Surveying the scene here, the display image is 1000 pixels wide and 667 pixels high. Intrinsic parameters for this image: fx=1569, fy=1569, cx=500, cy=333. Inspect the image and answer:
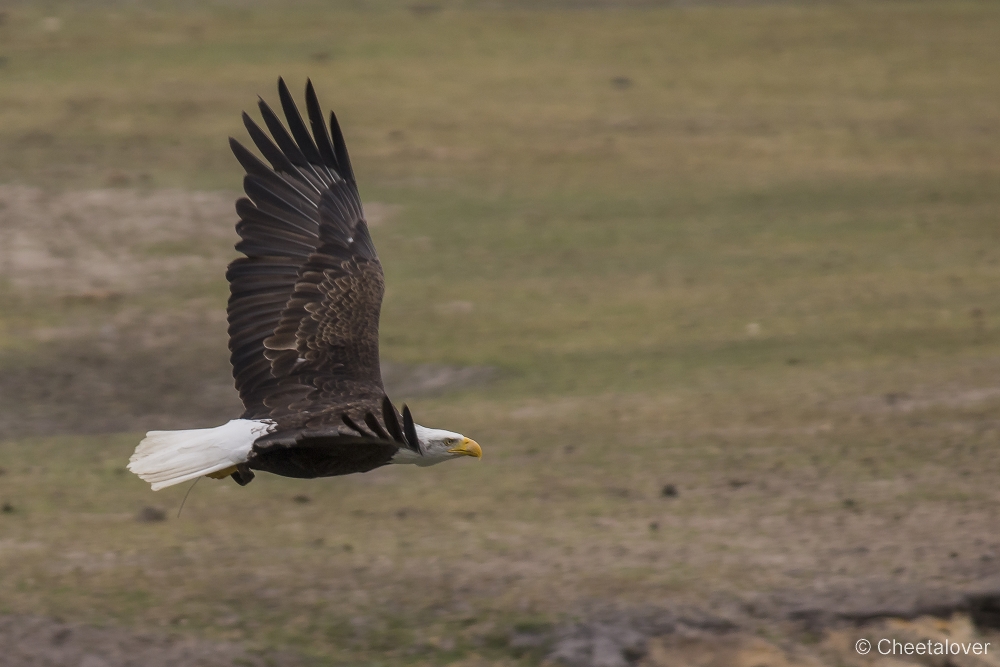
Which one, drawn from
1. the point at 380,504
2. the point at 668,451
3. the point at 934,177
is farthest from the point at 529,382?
the point at 934,177

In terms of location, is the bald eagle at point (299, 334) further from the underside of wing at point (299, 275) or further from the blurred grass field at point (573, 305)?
the blurred grass field at point (573, 305)

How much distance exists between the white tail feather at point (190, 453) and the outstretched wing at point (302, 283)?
1.11 feet

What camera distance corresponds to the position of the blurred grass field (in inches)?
331

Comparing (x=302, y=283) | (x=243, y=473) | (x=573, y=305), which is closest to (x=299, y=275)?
(x=302, y=283)

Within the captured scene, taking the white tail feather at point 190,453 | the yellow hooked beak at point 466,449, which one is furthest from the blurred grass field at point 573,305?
the white tail feather at point 190,453

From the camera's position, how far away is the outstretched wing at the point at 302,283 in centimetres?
725

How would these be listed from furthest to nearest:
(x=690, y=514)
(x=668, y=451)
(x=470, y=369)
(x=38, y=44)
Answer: (x=38, y=44), (x=470, y=369), (x=668, y=451), (x=690, y=514)

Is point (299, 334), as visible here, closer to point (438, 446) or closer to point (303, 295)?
point (303, 295)

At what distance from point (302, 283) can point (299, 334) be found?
31 centimetres

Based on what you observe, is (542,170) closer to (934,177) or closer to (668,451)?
(934,177)

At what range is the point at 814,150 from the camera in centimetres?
1900

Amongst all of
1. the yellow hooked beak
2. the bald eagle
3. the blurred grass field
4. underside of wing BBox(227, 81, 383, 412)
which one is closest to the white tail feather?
the bald eagle

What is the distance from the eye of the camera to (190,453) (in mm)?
6426

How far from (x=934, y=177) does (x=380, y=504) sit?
35.2ft
